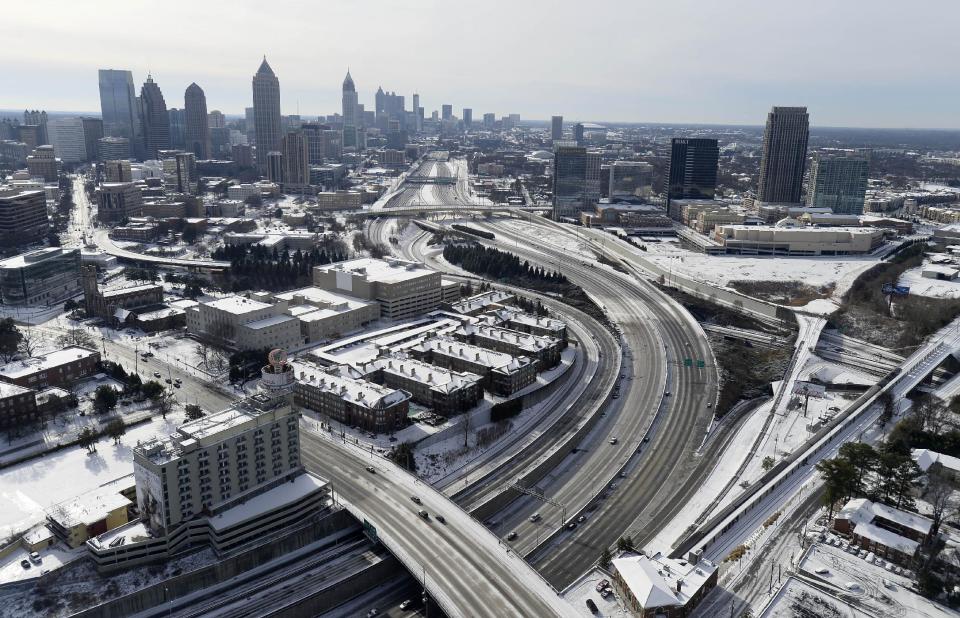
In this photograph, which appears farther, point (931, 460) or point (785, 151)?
point (785, 151)

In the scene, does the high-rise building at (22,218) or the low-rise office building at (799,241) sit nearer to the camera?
the high-rise building at (22,218)

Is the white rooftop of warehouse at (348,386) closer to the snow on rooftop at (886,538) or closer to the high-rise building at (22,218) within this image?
the snow on rooftop at (886,538)

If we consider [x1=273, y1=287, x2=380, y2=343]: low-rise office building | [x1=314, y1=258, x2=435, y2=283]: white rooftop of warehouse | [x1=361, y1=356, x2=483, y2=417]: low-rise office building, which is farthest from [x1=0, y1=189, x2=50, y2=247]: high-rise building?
[x1=361, y1=356, x2=483, y2=417]: low-rise office building

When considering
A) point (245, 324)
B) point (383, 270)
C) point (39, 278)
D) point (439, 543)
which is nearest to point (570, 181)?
point (383, 270)

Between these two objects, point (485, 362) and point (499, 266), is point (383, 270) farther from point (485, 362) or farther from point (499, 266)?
point (485, 362)

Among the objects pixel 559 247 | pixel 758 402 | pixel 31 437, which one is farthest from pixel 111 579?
pixel 559 247

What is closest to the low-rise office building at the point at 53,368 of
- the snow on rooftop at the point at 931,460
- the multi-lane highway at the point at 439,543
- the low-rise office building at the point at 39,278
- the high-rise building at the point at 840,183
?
the multi-lane highway at the point at 439,543

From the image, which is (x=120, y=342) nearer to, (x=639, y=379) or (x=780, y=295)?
(x=639, y=379)
